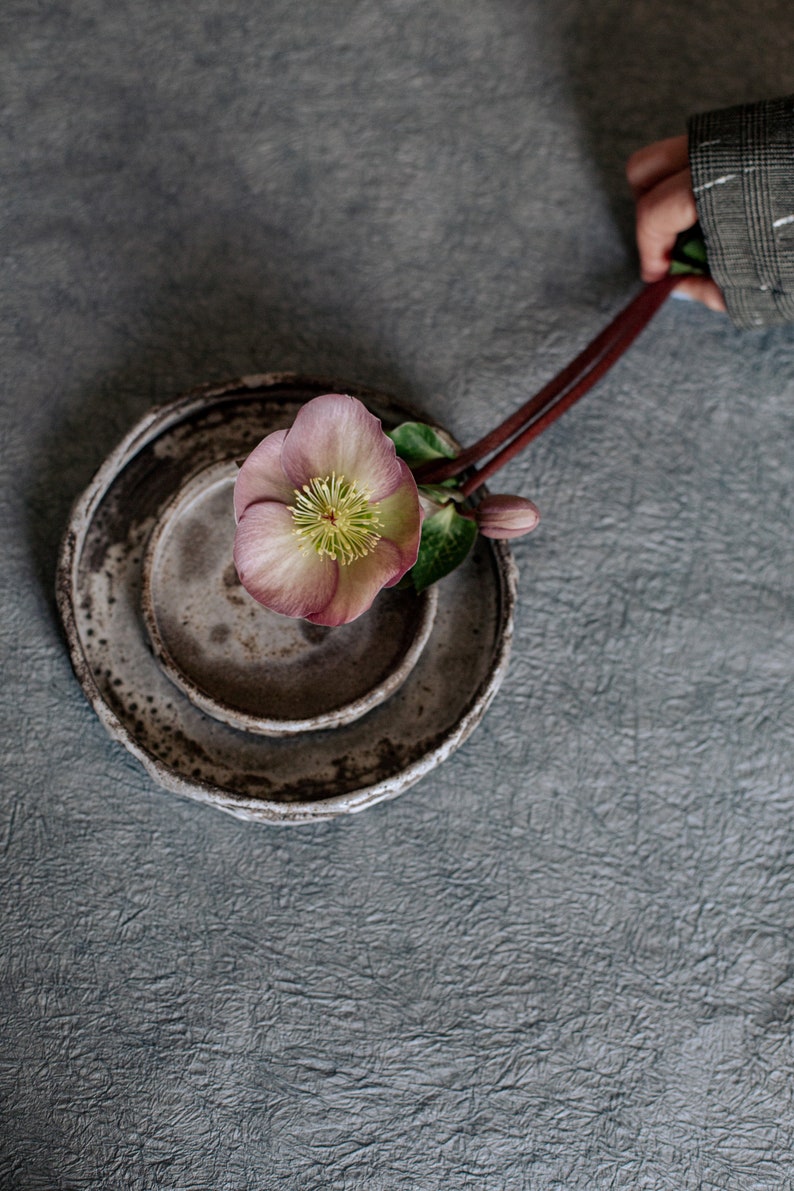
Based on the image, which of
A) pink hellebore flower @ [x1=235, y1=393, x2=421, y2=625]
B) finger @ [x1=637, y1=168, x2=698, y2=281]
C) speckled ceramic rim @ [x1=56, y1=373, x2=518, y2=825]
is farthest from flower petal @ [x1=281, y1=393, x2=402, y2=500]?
finger @ [x1=637, y1=168, x2=698, y2=281]

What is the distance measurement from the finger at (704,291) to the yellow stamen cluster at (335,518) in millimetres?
288

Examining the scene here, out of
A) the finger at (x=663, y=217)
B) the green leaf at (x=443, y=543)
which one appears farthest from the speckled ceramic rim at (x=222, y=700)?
the finger at (x=663, y=217)

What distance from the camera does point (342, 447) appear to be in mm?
428

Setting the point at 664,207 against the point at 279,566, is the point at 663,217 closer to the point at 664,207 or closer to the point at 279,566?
the point at 664,207

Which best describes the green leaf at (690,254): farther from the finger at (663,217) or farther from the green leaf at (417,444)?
the green leaf at (417,444)

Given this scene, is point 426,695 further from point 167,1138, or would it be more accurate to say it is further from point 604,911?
point 167,1138

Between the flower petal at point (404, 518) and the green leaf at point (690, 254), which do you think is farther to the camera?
the green leaf at point (690, 254)

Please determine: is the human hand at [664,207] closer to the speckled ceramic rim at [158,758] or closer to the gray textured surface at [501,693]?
the gray textured surface at [501,693]

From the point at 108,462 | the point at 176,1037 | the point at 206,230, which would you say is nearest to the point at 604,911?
the point at 176,1037

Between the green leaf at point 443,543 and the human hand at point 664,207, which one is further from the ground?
the human hand at point 664,207

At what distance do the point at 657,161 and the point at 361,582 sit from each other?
0.33 metres

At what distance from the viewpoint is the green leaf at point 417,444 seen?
48cm

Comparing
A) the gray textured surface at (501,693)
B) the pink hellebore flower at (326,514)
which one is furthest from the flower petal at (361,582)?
the gray textured surface at (501,693)

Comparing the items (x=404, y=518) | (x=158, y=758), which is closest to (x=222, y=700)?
(x=158, y=758)
